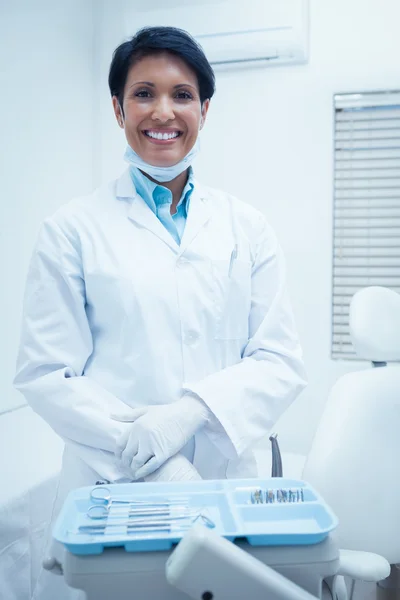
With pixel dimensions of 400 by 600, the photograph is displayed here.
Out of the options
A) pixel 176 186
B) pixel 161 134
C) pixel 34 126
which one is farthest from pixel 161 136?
pixel 34 126

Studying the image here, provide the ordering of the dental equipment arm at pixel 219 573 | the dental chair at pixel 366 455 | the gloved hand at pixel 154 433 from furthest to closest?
the dental chair at pixel 366 455
the gloved hand at pixel 154 433
the dental equipment arm at pixel 219 573

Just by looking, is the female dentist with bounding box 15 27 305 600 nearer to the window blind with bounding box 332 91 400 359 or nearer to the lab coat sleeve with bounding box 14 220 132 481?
the lab coat sleeve with bounding box 14 220 132 481

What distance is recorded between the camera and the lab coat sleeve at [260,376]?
963mm

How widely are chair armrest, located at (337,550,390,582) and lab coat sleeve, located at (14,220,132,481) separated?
1.19ft

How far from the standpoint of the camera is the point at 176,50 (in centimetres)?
107

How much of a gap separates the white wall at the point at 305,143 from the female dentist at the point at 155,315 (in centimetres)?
90

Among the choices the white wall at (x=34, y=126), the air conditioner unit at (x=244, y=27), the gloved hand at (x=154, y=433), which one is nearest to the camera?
the gloved hand at (x=154, y=433)

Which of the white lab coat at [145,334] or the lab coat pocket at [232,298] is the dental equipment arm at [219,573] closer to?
the white lab coat at [145,334]

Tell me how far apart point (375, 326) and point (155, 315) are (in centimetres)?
55

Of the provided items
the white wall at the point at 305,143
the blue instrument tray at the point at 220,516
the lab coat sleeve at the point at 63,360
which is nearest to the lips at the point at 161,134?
the lab coat sleeve at the point at 63,360

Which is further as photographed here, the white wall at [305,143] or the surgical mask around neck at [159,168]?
the white wall at [305,143]

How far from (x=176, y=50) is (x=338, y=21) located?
116 centimetres

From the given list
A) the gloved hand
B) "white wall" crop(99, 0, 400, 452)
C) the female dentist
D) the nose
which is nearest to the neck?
the female dentist

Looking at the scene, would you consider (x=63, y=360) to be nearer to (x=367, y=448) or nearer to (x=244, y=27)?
(x=367, y=448)
